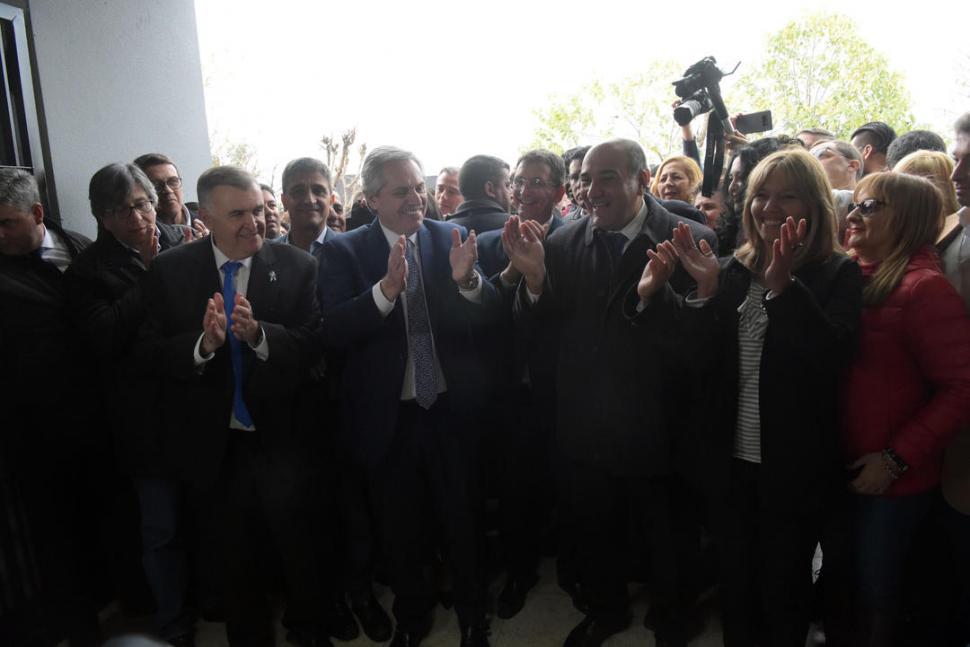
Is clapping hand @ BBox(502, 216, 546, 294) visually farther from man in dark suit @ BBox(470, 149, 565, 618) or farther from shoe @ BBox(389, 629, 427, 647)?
shoe @ BBox(389, 629, 427, 647)

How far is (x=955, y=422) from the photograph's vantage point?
6.21 feet

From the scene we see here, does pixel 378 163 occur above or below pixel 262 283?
above

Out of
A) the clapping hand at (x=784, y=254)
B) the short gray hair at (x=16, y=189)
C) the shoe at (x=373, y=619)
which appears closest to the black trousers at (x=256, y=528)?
the shoe at (x=373, y=619)

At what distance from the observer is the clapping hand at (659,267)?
210 centimetres

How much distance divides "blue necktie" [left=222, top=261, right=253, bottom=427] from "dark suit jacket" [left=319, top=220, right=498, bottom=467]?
325mm

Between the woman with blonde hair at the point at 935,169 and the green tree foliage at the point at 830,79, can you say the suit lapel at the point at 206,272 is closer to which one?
the woman with blonde hair at the point at 935,169

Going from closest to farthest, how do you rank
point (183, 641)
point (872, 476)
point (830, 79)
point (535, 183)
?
point (872, 476) → point (183, 641) → point (535, 183) → point (830, 79)

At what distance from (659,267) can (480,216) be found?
1299 millimetres

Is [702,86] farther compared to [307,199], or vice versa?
[702,86]

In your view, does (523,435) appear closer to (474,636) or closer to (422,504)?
(422,504)

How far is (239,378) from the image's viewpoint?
7.83 ft

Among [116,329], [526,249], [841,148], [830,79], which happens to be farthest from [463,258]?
[830,79]

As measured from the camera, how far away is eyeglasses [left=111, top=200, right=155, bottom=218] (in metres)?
2.57

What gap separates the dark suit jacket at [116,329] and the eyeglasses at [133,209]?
0.11 metres
